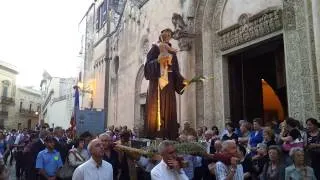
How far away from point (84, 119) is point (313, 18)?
43.4 ft

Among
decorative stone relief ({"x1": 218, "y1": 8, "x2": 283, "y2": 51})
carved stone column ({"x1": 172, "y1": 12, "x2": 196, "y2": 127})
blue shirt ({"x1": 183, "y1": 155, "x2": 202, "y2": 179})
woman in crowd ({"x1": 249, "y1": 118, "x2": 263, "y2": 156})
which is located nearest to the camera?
blue shirt ({"x1": 183, "y1": 155, "x2": 202, "y2": 179})

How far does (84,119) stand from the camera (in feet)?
61.3

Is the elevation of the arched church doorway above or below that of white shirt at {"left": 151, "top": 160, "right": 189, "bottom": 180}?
above

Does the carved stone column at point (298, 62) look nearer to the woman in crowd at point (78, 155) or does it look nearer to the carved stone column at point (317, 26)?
the carved stone column at point (317, 26)

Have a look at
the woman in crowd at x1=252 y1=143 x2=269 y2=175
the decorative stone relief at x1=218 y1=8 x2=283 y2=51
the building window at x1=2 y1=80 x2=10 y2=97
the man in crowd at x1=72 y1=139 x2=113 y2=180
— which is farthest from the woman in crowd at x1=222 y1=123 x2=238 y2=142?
the building window at x1=2 y1=80 x2=10 y2=97

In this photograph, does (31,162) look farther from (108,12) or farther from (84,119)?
(108,12)

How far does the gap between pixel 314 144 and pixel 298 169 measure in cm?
84

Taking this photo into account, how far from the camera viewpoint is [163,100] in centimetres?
736

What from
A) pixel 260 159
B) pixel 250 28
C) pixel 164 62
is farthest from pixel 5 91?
pixel 260 159

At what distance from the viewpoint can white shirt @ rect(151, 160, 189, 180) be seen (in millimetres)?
3701

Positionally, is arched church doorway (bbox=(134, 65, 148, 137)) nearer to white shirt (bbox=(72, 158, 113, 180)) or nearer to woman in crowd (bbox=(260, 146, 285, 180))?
woman in crowd (bbox=(260, 146, 285, 180))

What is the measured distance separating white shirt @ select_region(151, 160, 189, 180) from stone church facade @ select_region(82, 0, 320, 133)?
5958 mm

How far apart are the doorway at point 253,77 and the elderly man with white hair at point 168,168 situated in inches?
311

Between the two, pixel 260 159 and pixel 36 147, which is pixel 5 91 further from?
pixel 260 159
